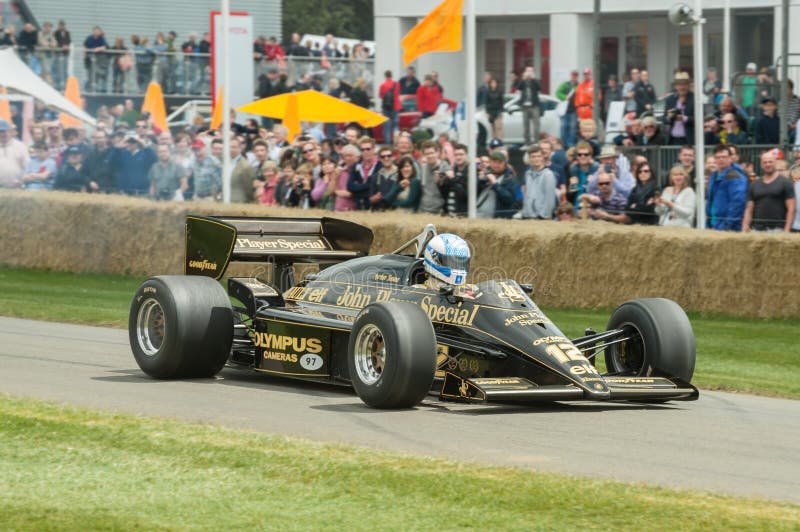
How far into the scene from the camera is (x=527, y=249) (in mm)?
17188

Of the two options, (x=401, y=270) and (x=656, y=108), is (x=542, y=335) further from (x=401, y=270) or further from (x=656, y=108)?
(x=656, y=108)

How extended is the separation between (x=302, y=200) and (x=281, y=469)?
13.2 metres

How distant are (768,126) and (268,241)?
980 cm

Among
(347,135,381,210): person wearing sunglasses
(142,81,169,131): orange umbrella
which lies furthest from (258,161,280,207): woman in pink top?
(142,81,169,131): orange umbrella

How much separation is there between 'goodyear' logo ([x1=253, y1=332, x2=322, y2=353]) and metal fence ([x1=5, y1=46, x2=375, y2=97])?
2428cm

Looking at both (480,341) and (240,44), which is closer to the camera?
(480,341)

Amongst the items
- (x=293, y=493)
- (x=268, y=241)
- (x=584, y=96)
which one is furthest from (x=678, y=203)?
(x=293, y=493)

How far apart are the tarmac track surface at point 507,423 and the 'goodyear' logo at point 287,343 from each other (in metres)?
0.33

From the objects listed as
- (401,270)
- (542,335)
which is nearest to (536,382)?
(542,335)

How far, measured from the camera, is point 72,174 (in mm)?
25391

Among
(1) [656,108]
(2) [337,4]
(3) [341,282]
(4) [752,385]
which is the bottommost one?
(4) [752,385]

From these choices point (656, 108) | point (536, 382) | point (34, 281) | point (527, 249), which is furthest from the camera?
point (656, 108)

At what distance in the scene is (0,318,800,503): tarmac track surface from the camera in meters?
8.38

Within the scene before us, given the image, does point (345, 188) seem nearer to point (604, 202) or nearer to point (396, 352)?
point (604, 202)
